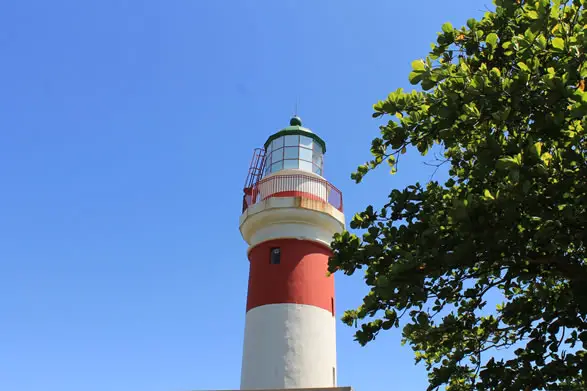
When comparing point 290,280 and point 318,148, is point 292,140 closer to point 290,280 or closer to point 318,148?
point 318,148

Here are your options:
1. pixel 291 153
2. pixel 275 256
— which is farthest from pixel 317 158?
pixel 275 256

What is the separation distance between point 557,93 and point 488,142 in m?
0.77

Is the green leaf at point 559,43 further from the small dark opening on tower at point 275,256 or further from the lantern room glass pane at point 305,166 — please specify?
the lantern room glass pane at point 305,166

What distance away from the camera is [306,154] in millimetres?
18609

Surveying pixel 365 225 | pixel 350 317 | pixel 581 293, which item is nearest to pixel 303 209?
pixel 350 317

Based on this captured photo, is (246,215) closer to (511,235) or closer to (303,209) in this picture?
(303,209)

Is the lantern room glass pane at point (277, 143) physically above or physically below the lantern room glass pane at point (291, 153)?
above

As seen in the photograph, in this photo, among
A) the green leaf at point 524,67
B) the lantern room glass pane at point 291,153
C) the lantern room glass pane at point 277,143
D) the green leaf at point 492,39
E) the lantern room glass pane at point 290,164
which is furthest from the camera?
the lantern room glass pane at point 277,143

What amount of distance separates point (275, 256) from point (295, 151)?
157 inches

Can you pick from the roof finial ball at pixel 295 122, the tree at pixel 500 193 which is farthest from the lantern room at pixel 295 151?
the tree at pixel 500 193

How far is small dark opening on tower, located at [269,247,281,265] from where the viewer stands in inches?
628

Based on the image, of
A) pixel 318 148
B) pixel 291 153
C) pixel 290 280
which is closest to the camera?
pixel 290 280

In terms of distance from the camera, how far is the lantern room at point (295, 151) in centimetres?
1842

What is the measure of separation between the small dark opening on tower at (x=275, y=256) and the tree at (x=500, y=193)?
8.19 meters
